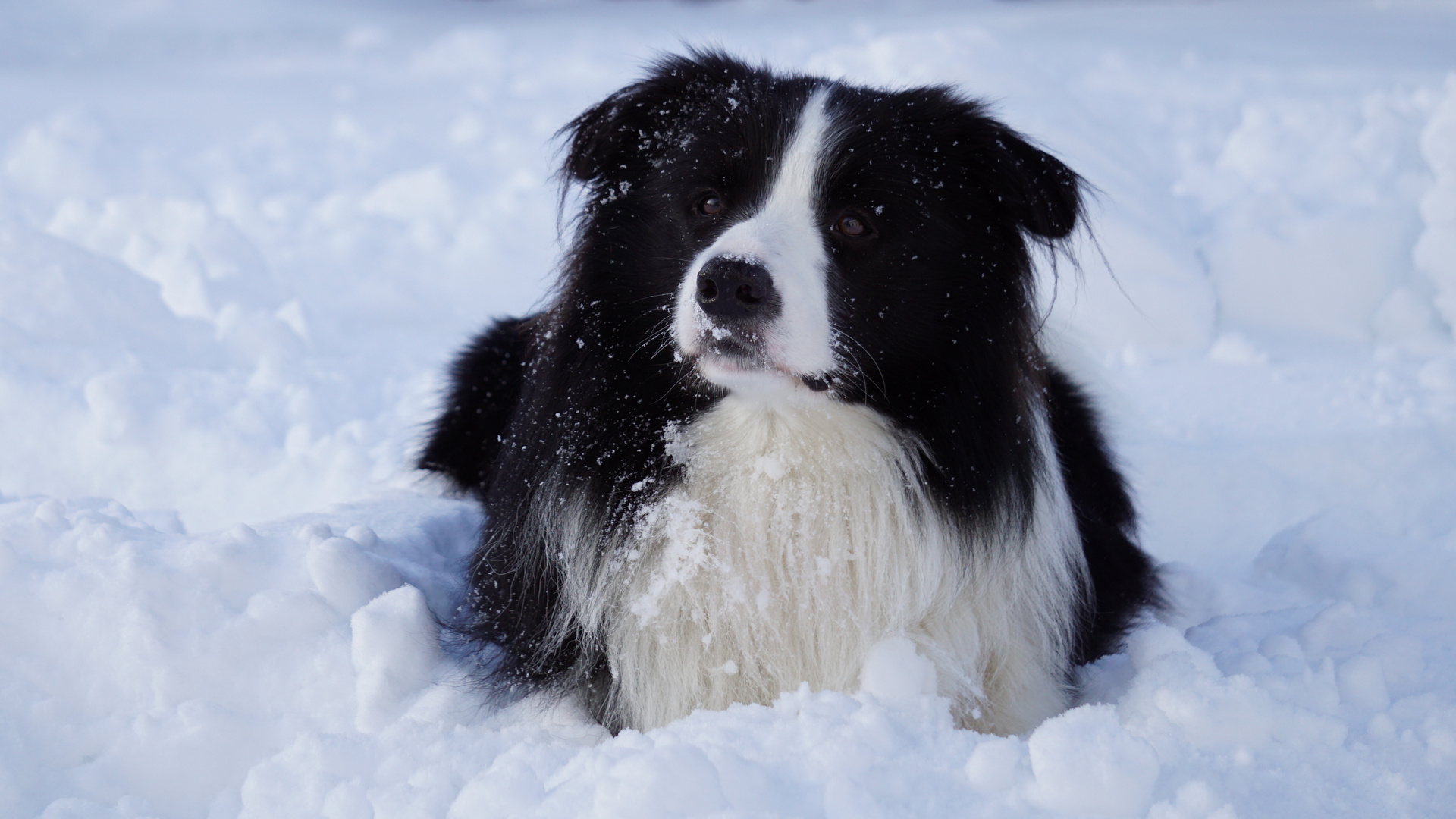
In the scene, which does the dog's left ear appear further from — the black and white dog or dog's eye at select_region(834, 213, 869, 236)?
dog's eye at select_region(834, 213, 869, 236)

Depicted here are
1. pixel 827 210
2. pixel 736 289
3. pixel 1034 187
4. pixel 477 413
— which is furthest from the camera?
pixel 477 413

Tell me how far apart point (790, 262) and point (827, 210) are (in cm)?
27

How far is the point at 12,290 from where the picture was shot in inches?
221

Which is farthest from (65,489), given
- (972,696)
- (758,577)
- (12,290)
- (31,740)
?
(972,696)

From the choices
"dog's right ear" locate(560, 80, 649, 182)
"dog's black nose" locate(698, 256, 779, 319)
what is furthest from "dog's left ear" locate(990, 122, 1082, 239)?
"dog's right ear" locate(560, 80, 649, 182)

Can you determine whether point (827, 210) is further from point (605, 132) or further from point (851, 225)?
point (605, 132)

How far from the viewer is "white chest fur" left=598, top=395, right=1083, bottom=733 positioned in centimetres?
275

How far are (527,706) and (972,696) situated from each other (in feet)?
3.60

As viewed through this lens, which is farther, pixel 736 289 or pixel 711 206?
pixel 711 206

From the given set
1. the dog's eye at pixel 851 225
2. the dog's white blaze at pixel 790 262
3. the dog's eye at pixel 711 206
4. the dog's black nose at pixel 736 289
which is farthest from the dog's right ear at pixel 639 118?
the dog's black nose at pixel 736 289

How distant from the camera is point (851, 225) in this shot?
2.74m

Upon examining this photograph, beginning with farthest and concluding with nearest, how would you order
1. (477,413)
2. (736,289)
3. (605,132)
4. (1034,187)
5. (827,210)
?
(477,413), (605,132), (1034,187), (827,210), (736,289)

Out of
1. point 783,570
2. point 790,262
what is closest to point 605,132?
point 790,262

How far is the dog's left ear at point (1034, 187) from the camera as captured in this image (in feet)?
9.29
